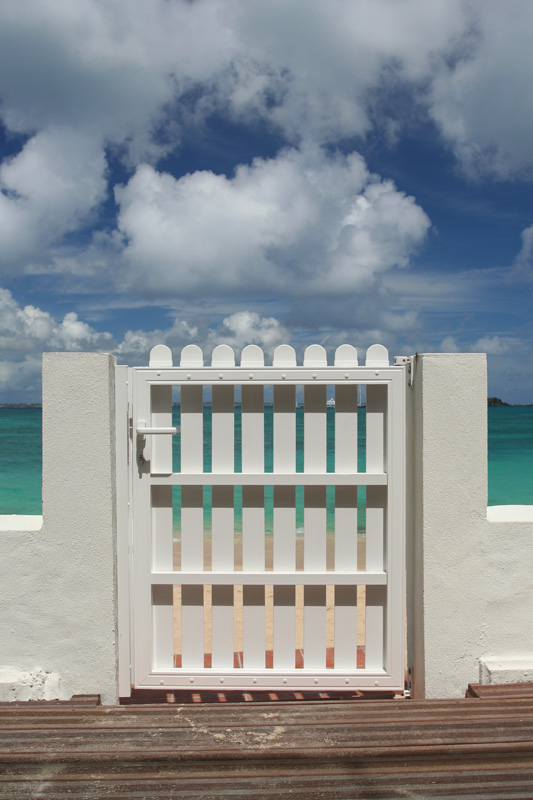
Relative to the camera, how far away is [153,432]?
2980mm

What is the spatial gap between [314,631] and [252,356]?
1486mm

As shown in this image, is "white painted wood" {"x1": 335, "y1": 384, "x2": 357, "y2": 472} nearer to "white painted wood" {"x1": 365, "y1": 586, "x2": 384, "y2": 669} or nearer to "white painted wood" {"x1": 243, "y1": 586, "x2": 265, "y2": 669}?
"white painted wood" {"x1": 365, "y1": 586, "x2": 384, "y2": 669}

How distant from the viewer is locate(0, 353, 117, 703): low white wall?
9.60 ft

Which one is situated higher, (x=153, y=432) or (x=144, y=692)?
(x=153, y=432)

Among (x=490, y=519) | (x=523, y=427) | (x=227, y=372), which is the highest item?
(x=227, y=372)

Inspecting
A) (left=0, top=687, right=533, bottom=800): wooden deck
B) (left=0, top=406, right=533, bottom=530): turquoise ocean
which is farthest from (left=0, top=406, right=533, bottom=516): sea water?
(left=0, top=687, right=533, bottom=800): wooden deck

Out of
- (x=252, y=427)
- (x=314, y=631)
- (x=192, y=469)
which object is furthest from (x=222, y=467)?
(x=314, y=631)

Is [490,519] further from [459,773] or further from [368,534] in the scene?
[459,773]

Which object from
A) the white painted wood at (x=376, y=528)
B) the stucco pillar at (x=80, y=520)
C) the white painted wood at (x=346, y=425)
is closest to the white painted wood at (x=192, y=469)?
the stucco pillar at (x=80, y=520)

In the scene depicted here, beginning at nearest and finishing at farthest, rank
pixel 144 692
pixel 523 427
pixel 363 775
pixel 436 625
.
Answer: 1. pixel 363 775
2. pixel 436 625
3. pixel 144 692
4. pixel 523 427

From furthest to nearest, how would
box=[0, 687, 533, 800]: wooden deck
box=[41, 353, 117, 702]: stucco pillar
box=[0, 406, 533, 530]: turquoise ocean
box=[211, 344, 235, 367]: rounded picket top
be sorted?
1. box=[0, 406, 533, 530]: turquoise ocean
2. box=[211, 344, 235, 367]: rounded picket top
3. box=[41, 353, 117, 702]: stucco pillar
4. box=[0, 687, 533, 800]: wooden deck

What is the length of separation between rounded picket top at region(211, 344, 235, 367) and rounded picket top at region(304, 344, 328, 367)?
0.39 meters

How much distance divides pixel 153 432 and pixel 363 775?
68.8 inches

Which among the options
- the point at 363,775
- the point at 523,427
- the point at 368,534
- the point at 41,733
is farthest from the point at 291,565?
the point at 523,427
